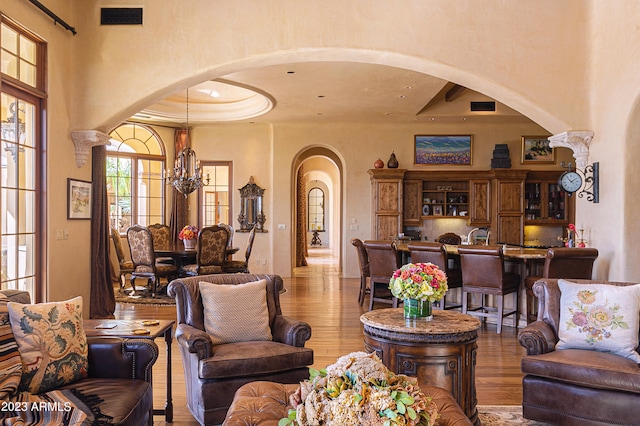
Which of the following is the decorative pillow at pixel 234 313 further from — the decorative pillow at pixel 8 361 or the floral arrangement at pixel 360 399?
the floral arrangement at pixel 360 399

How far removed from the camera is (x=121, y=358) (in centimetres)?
283

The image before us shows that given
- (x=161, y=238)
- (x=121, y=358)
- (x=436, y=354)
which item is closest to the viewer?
(x=121, y=358)

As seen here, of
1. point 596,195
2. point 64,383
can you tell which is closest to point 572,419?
point 64,383

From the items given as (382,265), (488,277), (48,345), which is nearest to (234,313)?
(48,345)

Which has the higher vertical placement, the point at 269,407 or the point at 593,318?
the point at 593,318

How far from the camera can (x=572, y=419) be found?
3086 mm

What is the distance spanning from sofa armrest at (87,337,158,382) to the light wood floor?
0.71 meters

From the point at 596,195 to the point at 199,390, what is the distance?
15.6 ft

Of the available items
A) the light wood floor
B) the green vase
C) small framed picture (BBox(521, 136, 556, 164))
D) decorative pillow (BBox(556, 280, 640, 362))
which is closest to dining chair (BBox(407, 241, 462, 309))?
the light wood floor

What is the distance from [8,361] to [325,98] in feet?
23.6

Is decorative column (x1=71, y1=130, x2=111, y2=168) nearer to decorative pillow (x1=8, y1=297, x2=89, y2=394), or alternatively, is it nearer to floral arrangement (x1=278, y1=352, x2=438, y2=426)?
decorative pillow (x1=8, y1=297, x2=89, y2=394)

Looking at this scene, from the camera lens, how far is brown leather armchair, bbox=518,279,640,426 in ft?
9.68

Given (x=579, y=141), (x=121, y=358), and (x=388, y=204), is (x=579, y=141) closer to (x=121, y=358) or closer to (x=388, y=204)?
(x=388, y=204)

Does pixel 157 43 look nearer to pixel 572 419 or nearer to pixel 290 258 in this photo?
pixel 572 419
